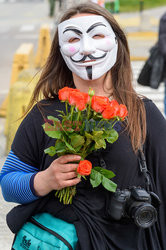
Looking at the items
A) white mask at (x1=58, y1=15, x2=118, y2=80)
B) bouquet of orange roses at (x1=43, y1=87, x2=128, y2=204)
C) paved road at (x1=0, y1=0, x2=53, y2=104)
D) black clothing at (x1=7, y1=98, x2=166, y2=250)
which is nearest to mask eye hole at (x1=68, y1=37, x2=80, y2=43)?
white mask at (x1=58, y1=15, x2=118, y2=80)

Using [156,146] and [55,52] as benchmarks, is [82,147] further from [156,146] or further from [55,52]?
[55,52]

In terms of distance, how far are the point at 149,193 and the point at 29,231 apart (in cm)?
54

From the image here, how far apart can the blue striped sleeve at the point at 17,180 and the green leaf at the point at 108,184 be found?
32 centimetres

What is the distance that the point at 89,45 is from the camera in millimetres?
2459

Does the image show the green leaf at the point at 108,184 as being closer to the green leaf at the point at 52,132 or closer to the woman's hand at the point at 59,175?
the woman's hand at the point at 59,175

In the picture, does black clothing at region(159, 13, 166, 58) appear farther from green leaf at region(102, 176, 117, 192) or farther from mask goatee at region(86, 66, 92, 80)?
green leaf at region(102, 176, 117, 192)

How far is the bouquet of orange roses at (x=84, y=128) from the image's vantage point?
199 cm

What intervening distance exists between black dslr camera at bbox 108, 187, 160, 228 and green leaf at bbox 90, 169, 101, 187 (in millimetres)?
116

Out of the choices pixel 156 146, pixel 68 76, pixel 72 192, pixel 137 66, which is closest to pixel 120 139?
pixel 156 146

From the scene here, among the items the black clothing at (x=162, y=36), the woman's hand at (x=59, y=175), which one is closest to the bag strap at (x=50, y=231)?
the woman's hand at (x=59, y=175)

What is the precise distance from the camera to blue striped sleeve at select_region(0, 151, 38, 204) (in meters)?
2.22

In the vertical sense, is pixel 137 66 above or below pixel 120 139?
below

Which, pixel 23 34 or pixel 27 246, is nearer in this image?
pixel 27 246

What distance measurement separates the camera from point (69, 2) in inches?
353
